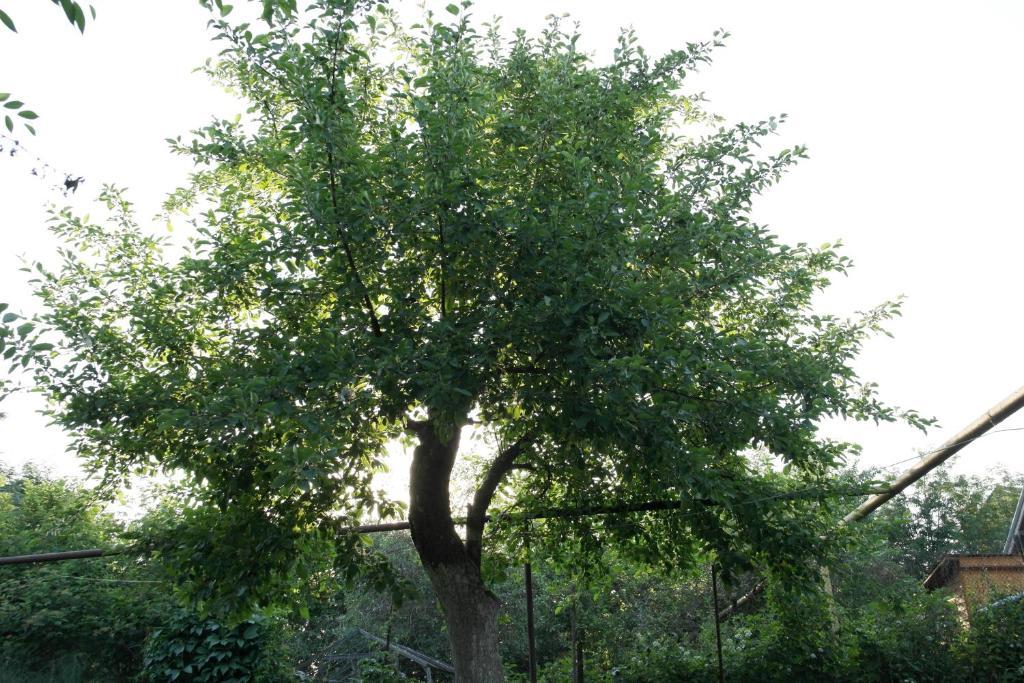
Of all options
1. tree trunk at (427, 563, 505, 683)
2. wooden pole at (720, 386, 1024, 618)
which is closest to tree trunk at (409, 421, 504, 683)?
tree trunk at (427, 563, 505, 683)

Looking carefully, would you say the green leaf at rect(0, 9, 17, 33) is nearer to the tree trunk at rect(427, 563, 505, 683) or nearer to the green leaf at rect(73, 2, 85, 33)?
the green leaf at rect(73, 2, 85, 33)

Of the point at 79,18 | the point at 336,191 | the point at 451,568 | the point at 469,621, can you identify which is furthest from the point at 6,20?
the point at 469,621

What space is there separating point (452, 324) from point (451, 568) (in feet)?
9.80

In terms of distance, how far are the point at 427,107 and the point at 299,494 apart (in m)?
3.83

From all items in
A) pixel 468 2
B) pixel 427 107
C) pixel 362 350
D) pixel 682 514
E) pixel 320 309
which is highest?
pixel 468 2

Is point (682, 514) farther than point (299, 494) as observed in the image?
Yes

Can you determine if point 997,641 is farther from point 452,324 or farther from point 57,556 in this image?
point 57,556

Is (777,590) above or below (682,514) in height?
below

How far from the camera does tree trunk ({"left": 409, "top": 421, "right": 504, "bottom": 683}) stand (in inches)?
308

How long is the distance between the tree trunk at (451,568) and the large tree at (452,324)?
0.08ft

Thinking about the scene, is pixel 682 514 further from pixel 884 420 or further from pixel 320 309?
pixel 320 309

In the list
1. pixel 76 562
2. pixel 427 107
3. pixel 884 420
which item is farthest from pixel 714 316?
pixel 76 562

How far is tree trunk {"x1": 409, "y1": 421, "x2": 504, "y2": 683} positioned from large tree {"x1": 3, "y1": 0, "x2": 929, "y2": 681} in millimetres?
25

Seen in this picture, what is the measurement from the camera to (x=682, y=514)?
27.1 feet
